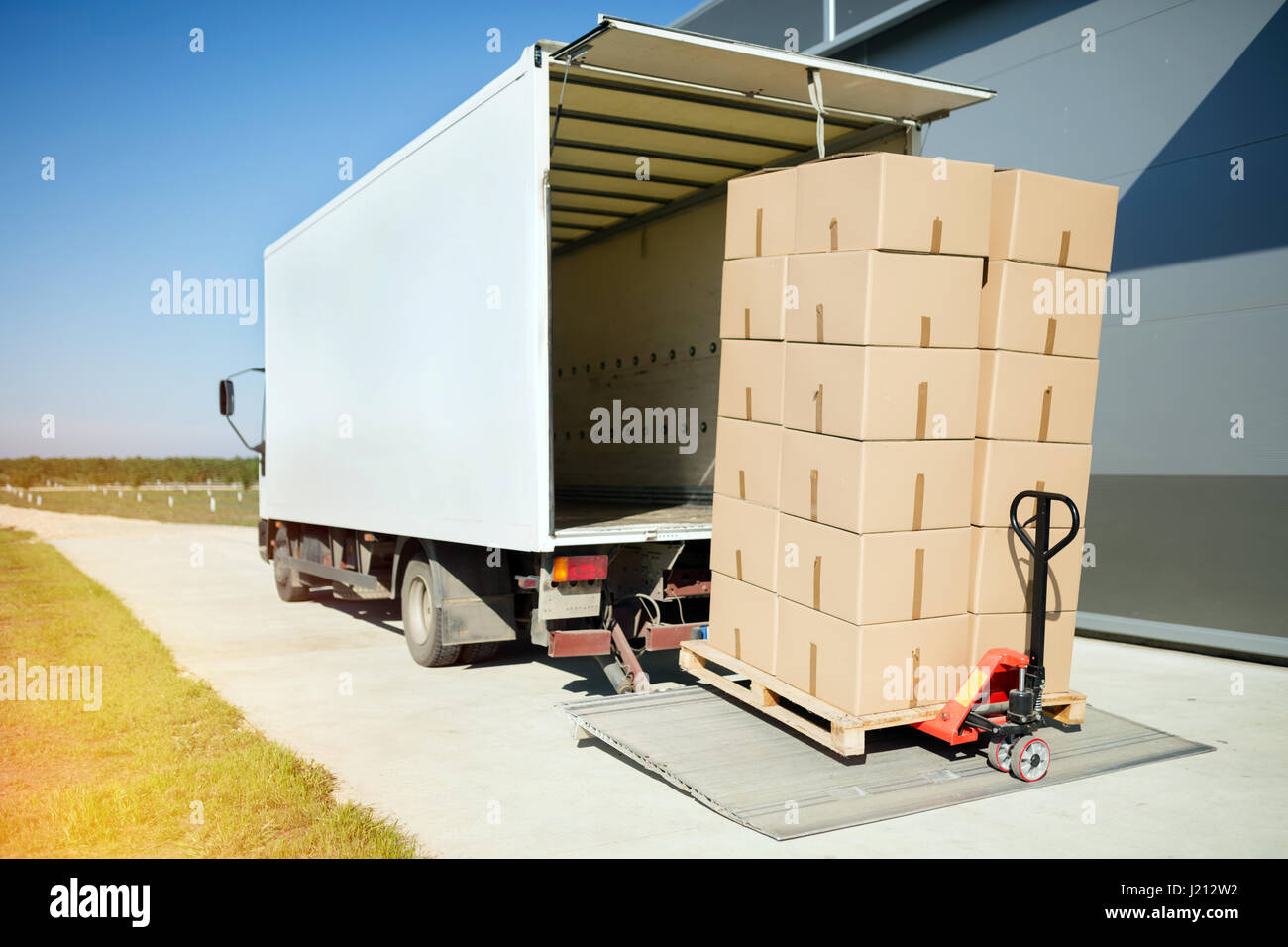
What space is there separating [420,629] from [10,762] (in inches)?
115

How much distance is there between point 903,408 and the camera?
441 centimetres

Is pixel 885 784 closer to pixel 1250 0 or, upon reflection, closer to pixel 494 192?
pixel 494 192

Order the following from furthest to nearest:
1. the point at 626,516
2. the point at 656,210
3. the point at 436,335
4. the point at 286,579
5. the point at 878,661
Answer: the point at 286,579
the point at 656,210
the point at 626,516
the point at 436,335
the point at 878,661

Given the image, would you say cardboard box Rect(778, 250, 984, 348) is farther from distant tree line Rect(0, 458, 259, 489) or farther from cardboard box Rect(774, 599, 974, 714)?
distant tree line Rect(0, 458, 259, 489)

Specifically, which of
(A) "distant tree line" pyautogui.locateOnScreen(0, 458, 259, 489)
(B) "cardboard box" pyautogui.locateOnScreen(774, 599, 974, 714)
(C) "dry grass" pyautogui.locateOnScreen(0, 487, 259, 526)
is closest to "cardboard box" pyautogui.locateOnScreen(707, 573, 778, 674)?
(B) "cardboard box" pyautogui.locateOnScreen(774, 599, 974, 714)

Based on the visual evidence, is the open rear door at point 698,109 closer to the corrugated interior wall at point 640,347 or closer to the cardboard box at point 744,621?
the corrugated interior wall at point 640,347

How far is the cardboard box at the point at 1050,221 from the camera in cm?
470

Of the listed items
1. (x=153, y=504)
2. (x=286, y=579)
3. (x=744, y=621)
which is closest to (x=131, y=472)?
(x=153, y=504)

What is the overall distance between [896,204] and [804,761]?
2.52m

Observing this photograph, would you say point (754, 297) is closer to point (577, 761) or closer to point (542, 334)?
point (542, 334)

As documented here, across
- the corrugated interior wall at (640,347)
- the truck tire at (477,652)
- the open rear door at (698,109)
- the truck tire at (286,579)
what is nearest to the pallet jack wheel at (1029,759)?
the open rear door at (698,109)

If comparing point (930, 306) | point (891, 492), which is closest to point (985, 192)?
point (930, 306)

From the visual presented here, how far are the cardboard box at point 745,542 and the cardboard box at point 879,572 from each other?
0.20 metres

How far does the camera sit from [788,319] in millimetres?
4844
